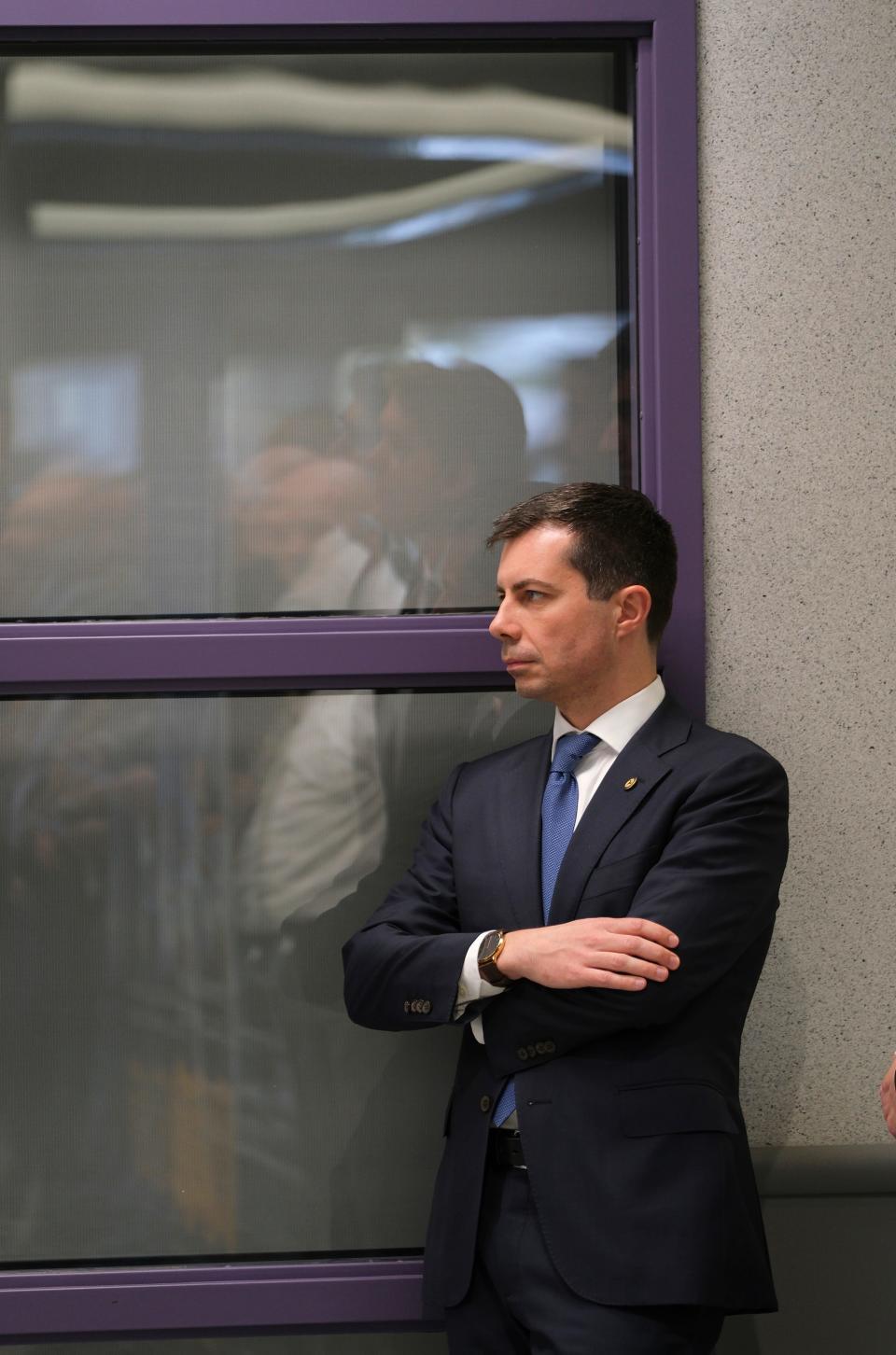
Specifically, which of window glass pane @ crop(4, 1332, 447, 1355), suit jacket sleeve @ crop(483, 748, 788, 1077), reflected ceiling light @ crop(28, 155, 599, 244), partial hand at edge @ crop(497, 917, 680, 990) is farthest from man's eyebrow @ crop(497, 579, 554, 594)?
window glass pane @ crop(4, 1332, 447, 1355)

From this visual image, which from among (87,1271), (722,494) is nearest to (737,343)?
(722,494)

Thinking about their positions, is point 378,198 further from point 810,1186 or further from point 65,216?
point 810,1186

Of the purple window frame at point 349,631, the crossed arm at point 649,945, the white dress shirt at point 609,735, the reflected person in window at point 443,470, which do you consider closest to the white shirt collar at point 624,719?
the white dress shirt at point 609,735

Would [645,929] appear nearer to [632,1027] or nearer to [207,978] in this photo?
[632,1027]

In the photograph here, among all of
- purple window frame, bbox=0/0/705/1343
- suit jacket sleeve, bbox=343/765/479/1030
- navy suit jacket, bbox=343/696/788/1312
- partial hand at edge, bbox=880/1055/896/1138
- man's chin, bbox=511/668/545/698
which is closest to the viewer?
partial hand at edge, bbox=880/1055/896/1138

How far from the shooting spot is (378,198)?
215cm

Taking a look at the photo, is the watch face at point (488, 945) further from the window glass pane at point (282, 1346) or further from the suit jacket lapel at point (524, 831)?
the window glass pane at point (282, 1346)

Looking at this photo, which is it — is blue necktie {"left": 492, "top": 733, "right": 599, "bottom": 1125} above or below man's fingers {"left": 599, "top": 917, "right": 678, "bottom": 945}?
above

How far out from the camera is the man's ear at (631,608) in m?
1.80

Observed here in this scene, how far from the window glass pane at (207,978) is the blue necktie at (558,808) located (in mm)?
316

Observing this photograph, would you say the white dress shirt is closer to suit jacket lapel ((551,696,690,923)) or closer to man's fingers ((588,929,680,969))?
suit jacket lapel ((551,696,690,923))

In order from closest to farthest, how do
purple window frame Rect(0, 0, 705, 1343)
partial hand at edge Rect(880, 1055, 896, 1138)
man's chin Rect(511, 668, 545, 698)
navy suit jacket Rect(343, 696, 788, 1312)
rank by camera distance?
partial hand at edge Rect(880, 1055, 896, 1138)
navy suit jacket Rect(343, 696, 788, 1312)
man's chin Rect(511, 668, 545, 698)
purple window frame Rect(0, 0, 705, 1343)

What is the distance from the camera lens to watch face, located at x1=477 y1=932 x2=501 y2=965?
1663 millimetres

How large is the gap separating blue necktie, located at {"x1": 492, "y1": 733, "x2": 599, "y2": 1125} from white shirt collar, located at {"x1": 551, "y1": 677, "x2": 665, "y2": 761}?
16mm
